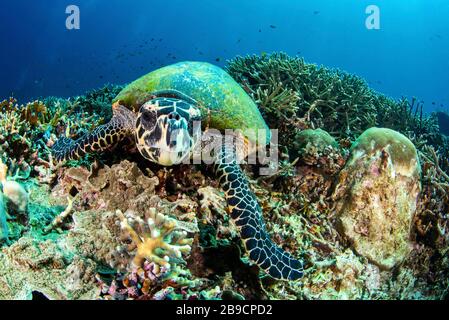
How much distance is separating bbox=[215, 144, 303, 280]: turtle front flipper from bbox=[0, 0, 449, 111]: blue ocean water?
81629mm

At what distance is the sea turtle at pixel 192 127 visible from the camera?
115 inches

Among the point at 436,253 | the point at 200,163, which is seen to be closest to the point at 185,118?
the point at 200,163

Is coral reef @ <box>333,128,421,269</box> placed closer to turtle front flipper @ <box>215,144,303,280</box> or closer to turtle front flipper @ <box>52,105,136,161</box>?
turtle front flipper @ <box>215,144,303,280</box>

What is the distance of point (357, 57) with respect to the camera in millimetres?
115438

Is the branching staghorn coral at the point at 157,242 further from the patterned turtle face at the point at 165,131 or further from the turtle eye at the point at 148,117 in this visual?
the turtle eye at the point at 148,117

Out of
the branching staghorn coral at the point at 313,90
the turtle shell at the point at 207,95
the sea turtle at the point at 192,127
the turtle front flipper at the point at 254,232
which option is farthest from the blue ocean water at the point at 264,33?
the turtle front flipper at the point at 254,232

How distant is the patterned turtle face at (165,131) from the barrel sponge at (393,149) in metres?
2.75

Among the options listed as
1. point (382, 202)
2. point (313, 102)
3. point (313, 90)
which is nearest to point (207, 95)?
point (382, 202)

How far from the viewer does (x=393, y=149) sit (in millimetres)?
4273

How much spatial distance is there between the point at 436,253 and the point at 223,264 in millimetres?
3771

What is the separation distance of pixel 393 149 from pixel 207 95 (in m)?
2.86

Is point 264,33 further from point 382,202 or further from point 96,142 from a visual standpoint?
point 96,142
